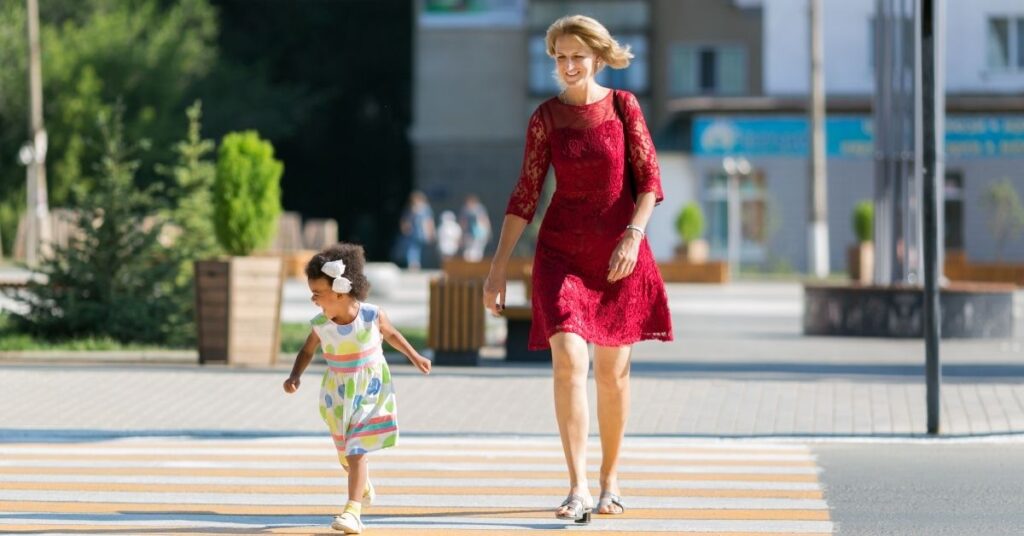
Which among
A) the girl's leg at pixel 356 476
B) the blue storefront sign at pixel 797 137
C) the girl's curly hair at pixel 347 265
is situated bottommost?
the girl's leg at pixel 356 476

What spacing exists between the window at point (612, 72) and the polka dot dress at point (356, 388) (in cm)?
4764

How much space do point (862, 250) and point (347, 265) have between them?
1303 inches

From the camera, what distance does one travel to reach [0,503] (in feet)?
31.7

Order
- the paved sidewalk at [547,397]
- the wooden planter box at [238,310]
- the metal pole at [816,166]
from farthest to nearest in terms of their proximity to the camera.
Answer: the metal pole at [816,166] < the wooden planter box at [238,310] < the paved sidewalk at [547,397]

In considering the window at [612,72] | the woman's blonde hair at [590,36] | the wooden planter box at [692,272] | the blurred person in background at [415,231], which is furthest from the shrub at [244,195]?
the window at [612,72]

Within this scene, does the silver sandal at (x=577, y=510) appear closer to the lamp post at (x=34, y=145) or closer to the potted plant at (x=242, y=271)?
the potted plant at (x=242, y=271)

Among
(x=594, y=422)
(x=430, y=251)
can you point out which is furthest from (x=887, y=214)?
(x=430, y=251)

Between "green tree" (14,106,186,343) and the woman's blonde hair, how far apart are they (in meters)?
11.0

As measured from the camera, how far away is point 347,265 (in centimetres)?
875

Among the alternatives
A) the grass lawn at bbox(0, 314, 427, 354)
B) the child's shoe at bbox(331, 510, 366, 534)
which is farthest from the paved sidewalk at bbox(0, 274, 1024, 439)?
the child's shoe at bbox(331, 510, 366, 534)

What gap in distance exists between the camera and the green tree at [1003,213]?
161ft

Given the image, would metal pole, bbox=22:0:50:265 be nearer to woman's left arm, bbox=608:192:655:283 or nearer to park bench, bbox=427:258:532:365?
park bench, bbox=427:258:532:365

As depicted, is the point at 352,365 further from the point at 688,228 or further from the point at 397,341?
the point at 688,228

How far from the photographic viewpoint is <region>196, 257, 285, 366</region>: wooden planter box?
17250 mm
